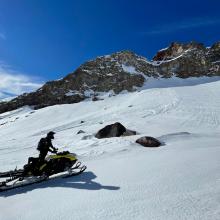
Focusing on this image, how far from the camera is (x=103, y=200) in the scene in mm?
7797

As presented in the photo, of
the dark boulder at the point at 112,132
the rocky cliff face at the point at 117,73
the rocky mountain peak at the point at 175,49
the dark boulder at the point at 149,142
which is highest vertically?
the rocky mountain peak at the point at 175,49

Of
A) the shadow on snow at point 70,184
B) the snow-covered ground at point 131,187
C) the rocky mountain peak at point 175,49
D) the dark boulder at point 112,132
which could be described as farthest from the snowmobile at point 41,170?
the rocky mountain peak at point 175,49

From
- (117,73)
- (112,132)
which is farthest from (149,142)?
(117,73)

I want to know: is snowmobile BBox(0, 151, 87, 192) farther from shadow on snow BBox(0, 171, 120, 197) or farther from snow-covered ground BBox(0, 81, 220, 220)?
snow-covered ground BBox(0, 81, 220, 220)

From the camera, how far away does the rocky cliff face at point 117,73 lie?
10575 centimetres

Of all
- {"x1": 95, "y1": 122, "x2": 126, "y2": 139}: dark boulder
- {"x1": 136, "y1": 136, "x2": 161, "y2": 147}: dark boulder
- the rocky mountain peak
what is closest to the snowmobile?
{"x1": 136, "y1": 136, "x2": 161, "y2": 147}: dark boulder

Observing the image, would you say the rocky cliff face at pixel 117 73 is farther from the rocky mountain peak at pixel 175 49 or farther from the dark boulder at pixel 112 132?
the dark boulder at pixel 112 132

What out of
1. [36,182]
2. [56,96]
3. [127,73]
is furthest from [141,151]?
[127,73]

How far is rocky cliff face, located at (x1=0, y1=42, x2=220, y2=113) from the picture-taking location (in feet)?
347

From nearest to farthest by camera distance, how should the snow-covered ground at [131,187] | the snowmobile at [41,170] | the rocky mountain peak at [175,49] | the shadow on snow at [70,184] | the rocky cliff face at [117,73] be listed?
the snow-covered ground at [131,187] → the shadow on snow at [70,184] → the snowmobile at [41,170] → the rocky cliff face at [117,73] → the rocky mountain peak at [175,49]

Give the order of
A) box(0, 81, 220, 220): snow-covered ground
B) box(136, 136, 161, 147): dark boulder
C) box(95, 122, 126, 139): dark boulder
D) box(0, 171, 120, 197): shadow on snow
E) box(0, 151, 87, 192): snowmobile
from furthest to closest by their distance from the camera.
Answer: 1. box(95, 122, 126, 139): dark boulder
2. box(136, 136, 161, 147): dark boulder
3. box(0, 151, 87, 192): snowmobile
4. box(0, 171, 120, 197): shadow on snow
5. box(0, 81, 220, 220): snow-covered ground

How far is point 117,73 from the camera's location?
11825 centimetres

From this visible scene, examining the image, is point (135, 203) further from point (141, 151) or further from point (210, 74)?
point (210, 74)

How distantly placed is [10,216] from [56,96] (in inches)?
3952
